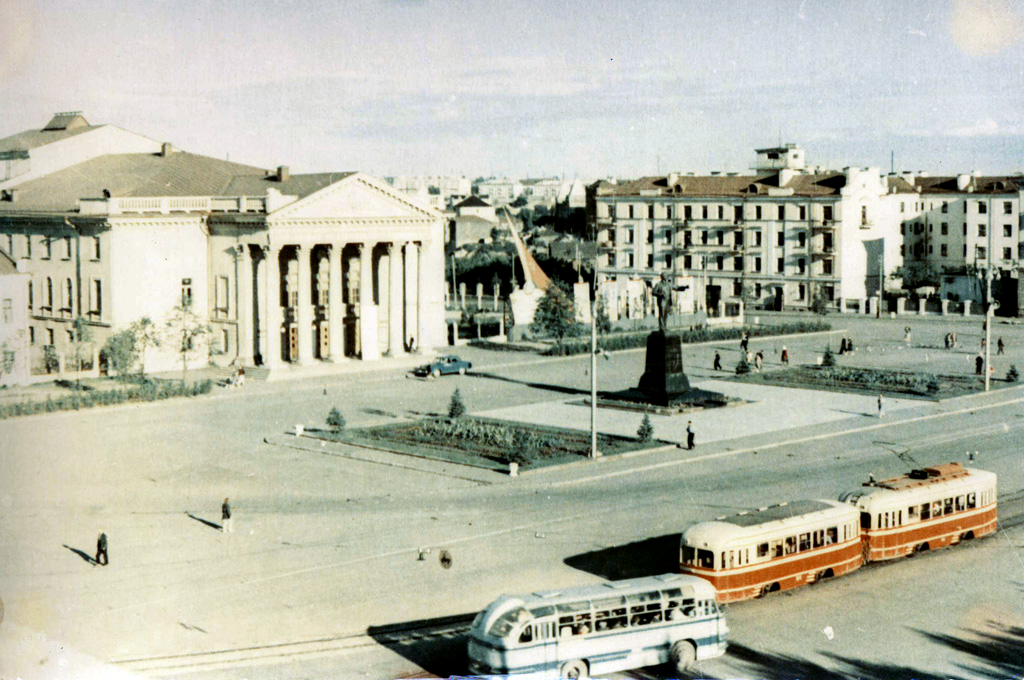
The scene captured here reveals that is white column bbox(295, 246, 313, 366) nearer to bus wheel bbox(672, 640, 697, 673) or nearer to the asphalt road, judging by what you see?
the asphalt road

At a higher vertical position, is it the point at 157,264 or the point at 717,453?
the point at 157,264

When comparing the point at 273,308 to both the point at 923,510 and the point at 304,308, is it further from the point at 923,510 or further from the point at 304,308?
the point at 923,510

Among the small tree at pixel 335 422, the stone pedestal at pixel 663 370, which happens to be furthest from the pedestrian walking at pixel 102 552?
the stone pedestal at pixel 663 370

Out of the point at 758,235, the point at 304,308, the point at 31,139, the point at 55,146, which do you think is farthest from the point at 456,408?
the point at 758,235

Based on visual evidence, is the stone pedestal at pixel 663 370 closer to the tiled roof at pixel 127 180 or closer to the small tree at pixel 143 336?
the small tree at pixel 143 336

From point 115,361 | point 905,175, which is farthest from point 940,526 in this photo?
point 905,175

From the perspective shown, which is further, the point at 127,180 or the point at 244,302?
the point at 244,302

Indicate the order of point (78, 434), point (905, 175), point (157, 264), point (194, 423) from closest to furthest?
point (78, 434)
point (194, 423)
point (157, 264)
point (905, 175)

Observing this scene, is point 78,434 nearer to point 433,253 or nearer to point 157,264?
point 157,264
